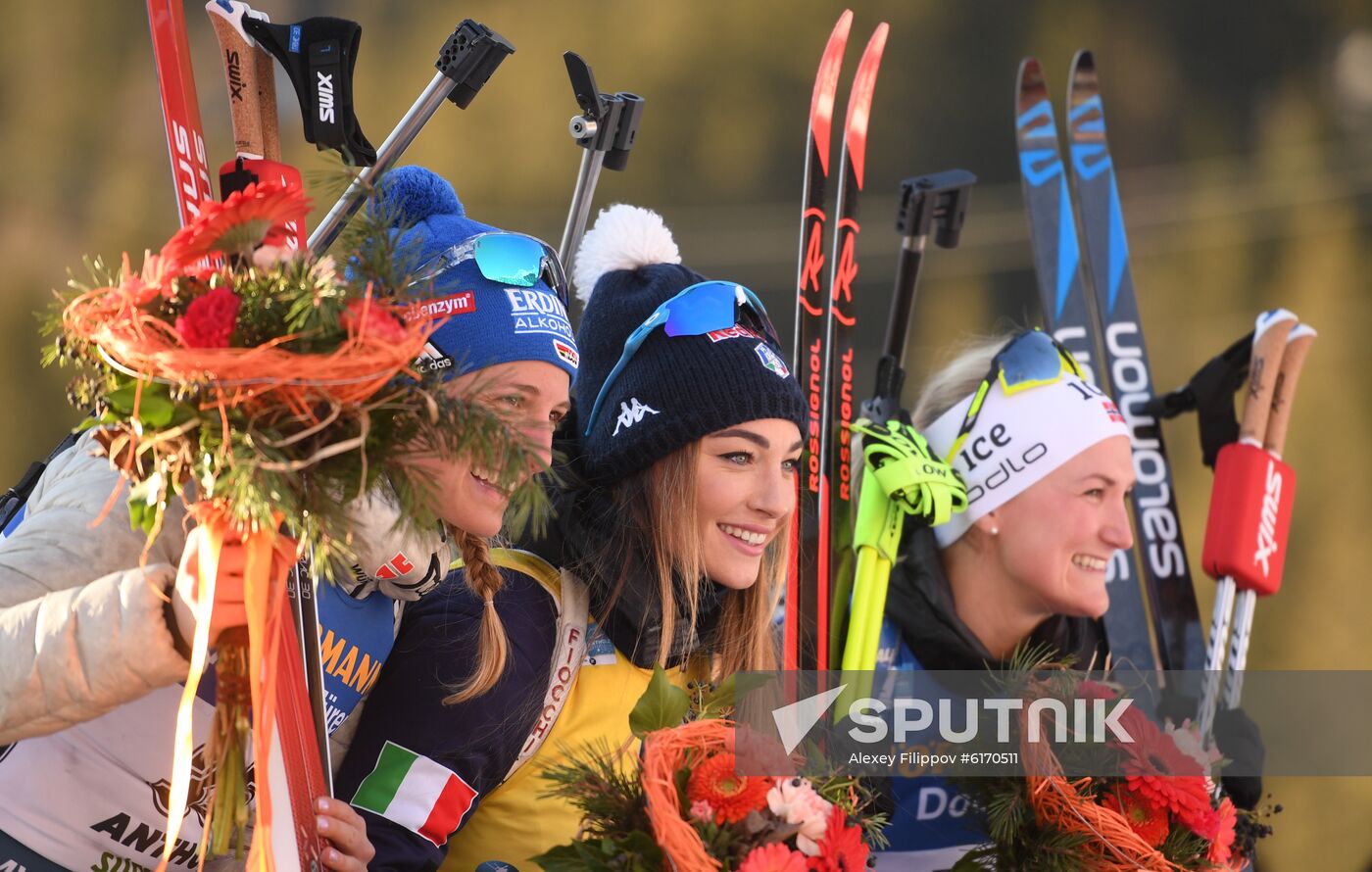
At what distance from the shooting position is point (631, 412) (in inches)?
76.4

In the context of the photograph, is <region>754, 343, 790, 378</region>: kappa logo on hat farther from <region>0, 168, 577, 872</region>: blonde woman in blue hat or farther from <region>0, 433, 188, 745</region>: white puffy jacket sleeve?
<region>0, 433, 188, 745</region>: white puffy jacket sleeve

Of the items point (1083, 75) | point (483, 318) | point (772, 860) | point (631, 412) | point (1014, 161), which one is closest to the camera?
point (772, 860)

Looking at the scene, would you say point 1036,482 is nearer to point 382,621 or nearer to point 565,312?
point 565,312

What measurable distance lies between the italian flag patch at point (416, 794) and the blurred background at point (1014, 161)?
1.97 m

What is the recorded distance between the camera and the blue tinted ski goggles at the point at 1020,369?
2.55m

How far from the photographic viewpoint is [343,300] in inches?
41.7

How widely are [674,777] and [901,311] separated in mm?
1467

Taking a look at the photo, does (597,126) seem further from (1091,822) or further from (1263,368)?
(1263,368)

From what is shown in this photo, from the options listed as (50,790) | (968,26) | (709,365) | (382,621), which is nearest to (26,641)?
(50,790)

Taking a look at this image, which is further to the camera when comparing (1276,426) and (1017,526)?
(1276,426)

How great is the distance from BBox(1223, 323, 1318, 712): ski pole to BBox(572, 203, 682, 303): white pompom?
58.5 inches

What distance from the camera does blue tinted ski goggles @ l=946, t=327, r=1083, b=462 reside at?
2553 millimetres

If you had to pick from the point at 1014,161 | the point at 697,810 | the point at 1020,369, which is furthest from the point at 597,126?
the point at 1014,161

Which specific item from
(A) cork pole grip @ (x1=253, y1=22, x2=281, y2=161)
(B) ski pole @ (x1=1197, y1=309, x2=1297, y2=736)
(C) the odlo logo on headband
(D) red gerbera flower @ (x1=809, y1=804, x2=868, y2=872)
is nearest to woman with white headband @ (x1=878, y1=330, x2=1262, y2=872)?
(C) the odlo logo on headband
